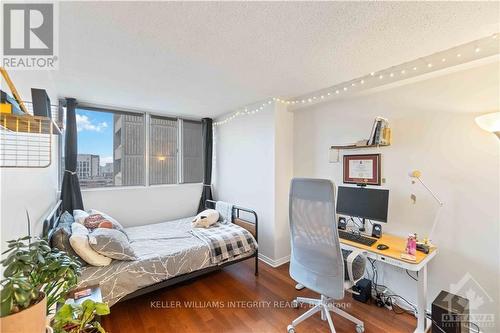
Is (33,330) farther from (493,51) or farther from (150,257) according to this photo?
(493,51)

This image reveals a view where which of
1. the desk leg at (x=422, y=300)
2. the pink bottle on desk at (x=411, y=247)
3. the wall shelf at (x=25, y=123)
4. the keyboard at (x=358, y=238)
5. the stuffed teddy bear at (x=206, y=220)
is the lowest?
the desk leg at (x=422, y=300)

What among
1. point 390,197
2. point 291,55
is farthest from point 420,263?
point 291,55

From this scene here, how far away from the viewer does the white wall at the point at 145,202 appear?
3.53 meters

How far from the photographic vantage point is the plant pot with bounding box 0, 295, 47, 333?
0.70 m

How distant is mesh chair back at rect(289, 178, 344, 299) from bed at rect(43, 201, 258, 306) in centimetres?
111

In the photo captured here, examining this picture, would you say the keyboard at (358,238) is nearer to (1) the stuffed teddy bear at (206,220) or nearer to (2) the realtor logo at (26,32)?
(1) the stuffed teddy bear at (206,220)

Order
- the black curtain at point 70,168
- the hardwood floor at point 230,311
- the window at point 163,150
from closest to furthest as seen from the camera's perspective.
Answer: the hardwood floor at point 230,311 < the black curtain at point 70,168 < the window at point 163,150

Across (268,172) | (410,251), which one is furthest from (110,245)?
(410,251)

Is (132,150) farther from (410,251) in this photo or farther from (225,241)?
(410,251)

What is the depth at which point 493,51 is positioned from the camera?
1.74 metres

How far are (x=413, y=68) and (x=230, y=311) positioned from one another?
2.96 metres

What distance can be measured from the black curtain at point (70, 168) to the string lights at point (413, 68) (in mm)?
2845

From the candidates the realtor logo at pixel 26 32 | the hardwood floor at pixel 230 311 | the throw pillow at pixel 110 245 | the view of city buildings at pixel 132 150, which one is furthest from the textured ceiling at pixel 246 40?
the hardwood floor at pixel 230 311

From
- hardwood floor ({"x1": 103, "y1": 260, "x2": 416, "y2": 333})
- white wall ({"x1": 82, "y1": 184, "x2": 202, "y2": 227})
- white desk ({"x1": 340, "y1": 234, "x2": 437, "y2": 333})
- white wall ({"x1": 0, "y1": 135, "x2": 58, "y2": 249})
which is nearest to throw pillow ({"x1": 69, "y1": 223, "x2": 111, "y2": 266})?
white wall ({"x1": 0, "y1": 135, "x2": 58, "y2": 249})
